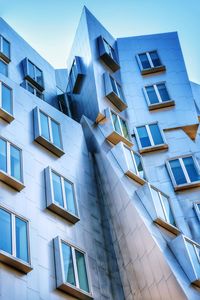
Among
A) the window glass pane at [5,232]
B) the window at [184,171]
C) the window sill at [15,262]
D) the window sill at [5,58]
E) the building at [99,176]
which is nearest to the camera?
the window sill at [15,262]

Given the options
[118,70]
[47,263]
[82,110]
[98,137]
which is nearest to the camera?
[47,263]

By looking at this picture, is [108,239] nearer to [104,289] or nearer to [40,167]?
[104,289]

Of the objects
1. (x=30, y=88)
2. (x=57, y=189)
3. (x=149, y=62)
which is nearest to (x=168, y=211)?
(x=57, y=189)

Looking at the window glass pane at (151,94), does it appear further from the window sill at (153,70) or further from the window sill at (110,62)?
the window sill at (110,62)

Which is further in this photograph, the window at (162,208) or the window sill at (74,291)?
the window at (162,208)

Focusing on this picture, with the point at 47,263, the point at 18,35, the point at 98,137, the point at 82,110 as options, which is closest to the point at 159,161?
the point at 98,137

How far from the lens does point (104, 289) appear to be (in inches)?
682

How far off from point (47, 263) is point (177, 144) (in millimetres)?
12781

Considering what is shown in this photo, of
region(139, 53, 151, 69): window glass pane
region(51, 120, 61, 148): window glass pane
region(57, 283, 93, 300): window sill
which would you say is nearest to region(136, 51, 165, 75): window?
region(139, 53, 151, 69): window glass pane

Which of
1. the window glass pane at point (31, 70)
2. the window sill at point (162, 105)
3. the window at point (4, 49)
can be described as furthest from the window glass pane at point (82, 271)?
the window glass pane at point (31, 70)

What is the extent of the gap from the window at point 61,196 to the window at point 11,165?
1313 millimetres

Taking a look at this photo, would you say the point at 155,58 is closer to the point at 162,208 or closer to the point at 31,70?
the point at 31,70

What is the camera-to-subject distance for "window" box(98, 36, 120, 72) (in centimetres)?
3012

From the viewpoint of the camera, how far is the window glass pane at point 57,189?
18500 mm
